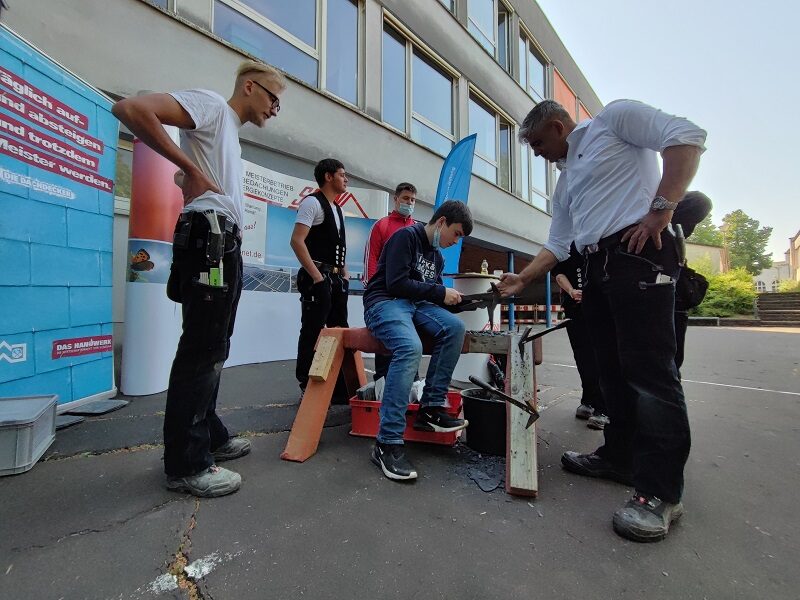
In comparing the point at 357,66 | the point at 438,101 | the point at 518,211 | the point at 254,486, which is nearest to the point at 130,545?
the point at 254,486

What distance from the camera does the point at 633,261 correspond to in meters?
1.64

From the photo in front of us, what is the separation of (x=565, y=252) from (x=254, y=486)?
6.75 feet

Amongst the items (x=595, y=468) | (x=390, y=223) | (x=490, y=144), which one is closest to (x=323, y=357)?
(x=595, y=468)

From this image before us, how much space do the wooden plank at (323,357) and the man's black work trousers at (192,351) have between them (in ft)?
1.87

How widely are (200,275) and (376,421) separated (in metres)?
1.40

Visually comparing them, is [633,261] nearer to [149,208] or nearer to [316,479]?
[316,479]

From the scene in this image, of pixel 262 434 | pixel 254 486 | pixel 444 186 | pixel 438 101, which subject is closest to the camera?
pixel 254 486

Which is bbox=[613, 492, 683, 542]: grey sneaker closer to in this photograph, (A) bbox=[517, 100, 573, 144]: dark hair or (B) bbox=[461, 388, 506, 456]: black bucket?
(B) bbox=[461, 388, 506, 456]: black bucket

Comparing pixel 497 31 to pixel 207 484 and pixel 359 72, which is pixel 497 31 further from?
pixel 207 484

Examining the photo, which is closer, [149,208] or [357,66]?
[149,208]

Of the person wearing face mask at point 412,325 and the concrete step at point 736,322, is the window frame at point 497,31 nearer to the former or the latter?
the person wearing face mask at point 412,325

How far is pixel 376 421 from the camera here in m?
2.52

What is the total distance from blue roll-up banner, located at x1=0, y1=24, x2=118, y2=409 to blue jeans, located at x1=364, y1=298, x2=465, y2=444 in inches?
83.6

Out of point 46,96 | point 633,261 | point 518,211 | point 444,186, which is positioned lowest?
point 633,261
